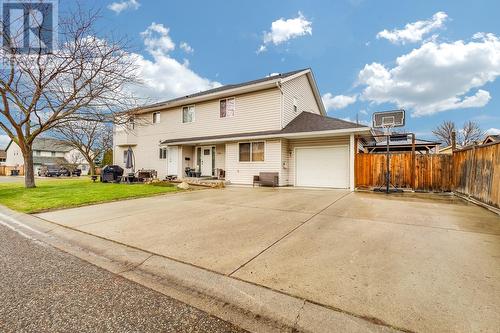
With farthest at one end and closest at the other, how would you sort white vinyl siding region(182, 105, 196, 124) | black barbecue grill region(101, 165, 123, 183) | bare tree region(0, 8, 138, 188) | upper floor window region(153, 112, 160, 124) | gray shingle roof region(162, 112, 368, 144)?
upper floor window region(153, 112, 160, 124)
black barbecue grill region(101, 165, 123, 183)
white vinyl siding region(182, 105, 196, 124)
gray shingle roof region(162, 112, 368, 144)
bare tree region(0, 8, 138, 188)

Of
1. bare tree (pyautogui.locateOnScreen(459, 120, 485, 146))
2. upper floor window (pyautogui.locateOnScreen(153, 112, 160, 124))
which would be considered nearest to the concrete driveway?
upper floor window (pyautogui.locateOnScreen(153, 112, 160, 124))

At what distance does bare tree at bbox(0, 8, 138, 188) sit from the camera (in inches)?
399

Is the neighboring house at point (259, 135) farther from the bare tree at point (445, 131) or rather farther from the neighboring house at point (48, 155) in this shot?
the neighboring house at point (48, 155)

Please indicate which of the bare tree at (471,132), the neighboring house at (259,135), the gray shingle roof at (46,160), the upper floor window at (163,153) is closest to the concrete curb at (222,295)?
the neighboring house at (259,135)

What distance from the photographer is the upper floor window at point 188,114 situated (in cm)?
1616

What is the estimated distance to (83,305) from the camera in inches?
84.6

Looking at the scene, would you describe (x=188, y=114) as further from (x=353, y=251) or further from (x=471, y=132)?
(x=471, y=132)

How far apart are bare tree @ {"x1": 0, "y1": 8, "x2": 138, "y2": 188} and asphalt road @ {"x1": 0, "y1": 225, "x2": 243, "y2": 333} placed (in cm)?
1011

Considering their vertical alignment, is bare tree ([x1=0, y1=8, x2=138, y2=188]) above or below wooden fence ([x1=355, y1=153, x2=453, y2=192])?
above

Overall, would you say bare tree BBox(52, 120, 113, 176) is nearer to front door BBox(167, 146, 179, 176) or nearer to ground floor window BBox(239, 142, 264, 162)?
front door BBox(167, 146, 179, 176)

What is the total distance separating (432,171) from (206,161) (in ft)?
42.2

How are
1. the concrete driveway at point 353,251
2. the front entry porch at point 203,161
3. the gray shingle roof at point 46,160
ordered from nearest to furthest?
the concrete driveway at point 353,251
the front entry porch at point 203,161
the gray shingle roof at point 46,160

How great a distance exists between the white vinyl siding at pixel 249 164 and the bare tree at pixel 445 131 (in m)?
33.5

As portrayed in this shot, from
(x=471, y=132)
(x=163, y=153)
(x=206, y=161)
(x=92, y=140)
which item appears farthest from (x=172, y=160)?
(x=471, y=132)
